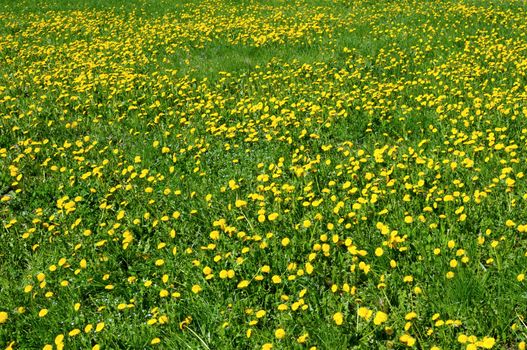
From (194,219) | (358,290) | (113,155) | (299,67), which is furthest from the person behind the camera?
(299,67)

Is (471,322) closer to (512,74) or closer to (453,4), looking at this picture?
(512,74)

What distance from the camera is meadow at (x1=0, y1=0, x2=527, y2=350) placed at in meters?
2.89

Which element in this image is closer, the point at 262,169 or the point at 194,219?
the point at 194,219

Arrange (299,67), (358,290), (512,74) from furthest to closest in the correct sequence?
(299,67), (512,74), (358,290)

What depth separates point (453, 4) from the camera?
1098 cm

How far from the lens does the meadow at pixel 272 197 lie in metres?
2.89

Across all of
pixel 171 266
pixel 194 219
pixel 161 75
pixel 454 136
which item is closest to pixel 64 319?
pixel 171 266

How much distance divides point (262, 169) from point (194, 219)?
3.37ft

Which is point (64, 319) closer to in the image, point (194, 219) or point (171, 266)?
point (171, 266)

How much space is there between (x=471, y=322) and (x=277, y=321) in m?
1.16

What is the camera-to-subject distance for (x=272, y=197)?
4.20 m

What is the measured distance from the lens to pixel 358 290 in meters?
3.13

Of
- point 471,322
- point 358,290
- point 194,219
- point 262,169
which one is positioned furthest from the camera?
point 262,169

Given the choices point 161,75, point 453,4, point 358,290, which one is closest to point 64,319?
point 358,290
